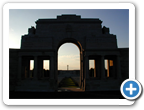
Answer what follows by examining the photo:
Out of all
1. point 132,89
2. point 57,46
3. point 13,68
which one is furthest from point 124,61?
point 13,68

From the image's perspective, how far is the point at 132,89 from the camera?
25.3 ft

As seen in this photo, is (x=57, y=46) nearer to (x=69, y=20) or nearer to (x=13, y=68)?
(x=69, y=20)

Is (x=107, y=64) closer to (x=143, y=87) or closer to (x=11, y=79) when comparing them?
(x=11, y=79)

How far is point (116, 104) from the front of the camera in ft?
29.6

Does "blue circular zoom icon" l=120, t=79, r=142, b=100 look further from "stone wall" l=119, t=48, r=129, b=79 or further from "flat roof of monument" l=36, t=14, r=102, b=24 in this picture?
"flat roof of monument" l=36, t=14, r=102, b=24

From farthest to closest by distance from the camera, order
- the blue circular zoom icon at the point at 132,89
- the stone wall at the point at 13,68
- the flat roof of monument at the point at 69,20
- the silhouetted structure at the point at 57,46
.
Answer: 1. the flat roof of monument at the point at 69,20
2. the stone wall at the point at 13,68
3. the silhouetted structure at the point at 57,46
4. the blue circular zoom icon at the point at 132,89

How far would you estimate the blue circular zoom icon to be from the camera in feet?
25.0

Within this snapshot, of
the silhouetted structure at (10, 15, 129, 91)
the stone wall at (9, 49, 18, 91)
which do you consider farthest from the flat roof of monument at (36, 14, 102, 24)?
the stone wall at (9, 49, 18, 91)

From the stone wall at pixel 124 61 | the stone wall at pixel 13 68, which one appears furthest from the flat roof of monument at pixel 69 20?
the stone wall at pixel 13 68

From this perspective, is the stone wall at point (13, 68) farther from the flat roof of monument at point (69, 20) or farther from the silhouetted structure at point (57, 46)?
the flat roof of monument at point (69, 20)

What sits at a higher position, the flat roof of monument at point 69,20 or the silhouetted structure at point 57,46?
the flat roof of monument at point 69,20

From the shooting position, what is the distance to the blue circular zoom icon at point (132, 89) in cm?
761

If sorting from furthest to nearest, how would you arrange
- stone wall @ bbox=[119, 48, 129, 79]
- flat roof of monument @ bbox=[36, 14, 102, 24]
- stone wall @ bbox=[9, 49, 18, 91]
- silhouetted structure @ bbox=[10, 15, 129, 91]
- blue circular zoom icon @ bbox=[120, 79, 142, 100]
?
flat roof of monument @ bbox=[36, 14, 102, 24]
stone wall @ bbox=[119, 48, 129, 79]
stone wall @ bbox=[9, 49, 18, 91]
silhouetted structure @ bbox=[10, 15, 129, 91]
blue circular zoom icon @ bbox=[120, 79, 142, 100]

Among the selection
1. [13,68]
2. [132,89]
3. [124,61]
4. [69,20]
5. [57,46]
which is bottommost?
[13,68]
